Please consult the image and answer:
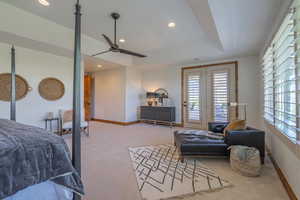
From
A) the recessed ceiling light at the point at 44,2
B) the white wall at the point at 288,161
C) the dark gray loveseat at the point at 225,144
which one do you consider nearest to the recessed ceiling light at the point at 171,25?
the white wall at the point at 288,161

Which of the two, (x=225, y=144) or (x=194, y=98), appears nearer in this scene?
(x=225, y=144)

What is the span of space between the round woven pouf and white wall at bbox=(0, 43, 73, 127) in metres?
4.81

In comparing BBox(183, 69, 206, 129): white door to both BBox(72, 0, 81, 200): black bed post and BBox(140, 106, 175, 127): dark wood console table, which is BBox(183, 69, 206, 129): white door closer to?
BBox(140, 106, 175, 127): dark wood console table

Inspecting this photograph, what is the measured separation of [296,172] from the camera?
1670 mm

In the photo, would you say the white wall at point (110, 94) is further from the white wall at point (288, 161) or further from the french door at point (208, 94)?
the white wall at point (288, 161)

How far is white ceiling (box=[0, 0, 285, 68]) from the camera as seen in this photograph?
7.84 ft

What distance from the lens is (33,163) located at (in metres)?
1.16

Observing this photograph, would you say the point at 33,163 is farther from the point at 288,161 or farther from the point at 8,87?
the point at 8,87

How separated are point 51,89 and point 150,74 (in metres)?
3.89

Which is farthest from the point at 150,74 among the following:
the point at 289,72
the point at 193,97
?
the point at 289,72

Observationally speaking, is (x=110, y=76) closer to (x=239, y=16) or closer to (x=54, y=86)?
(x=54, y=86)

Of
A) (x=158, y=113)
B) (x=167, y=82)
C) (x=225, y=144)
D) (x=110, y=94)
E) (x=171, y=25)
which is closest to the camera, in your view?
(x=225, y=144)

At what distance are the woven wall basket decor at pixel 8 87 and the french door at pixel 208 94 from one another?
506 centimetres

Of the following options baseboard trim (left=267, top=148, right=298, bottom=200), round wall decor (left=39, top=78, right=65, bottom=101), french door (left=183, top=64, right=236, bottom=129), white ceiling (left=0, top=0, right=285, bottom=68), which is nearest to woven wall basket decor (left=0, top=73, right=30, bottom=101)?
round wall decor (left=39, top=78, right=65, bottom=101)
